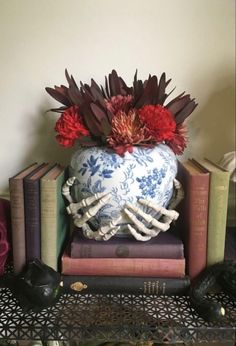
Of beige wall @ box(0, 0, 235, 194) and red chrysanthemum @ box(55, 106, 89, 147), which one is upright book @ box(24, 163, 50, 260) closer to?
red chrysanthemum @ box(55, 106, 89, 147)

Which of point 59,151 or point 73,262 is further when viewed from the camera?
point 59,151

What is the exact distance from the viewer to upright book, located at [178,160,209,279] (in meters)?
0.54

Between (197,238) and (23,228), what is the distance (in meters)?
0.30

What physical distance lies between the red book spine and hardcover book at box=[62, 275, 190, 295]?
1 cm

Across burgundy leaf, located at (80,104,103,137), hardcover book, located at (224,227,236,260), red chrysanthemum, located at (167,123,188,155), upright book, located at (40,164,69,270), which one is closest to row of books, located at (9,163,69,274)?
upright book, located at (40,164,69,270)

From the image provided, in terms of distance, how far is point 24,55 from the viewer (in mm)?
699

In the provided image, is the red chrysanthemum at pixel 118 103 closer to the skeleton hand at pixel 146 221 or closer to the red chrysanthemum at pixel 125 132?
the red chrysanthemum at pixel 125 132

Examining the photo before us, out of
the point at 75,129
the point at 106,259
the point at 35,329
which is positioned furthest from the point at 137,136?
the point at 35,329

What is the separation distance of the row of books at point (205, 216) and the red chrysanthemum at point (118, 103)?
159 mm

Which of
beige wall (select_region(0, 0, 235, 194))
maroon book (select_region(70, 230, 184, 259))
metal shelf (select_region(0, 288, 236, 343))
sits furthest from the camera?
beige wall (select_region(0, 0, 235, 194))

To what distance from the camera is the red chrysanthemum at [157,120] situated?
520 mm

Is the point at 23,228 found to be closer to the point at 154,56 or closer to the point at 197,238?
the point at 197,238

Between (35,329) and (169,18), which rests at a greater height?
(169,18)

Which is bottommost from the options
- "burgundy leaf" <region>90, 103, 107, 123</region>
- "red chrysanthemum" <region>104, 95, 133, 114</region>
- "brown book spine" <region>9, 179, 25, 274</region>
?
"brown book spine" <region>9, 179, 25, 274</region>
